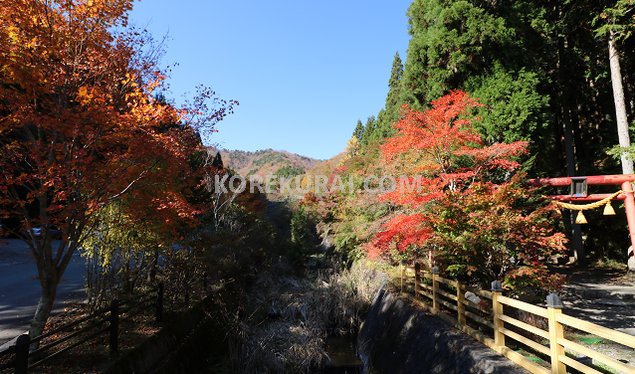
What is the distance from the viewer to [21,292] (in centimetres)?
979

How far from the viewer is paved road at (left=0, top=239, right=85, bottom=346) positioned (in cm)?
683

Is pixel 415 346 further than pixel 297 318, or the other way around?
pixel 297 318

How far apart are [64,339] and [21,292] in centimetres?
772

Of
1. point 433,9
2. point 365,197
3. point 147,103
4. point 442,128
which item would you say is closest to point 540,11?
point 433,9

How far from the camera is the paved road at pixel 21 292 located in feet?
22.4

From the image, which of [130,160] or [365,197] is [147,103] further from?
[365,197]

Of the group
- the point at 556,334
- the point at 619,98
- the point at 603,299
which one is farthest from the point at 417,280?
the point at 619,98

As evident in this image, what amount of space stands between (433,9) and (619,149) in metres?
8.41

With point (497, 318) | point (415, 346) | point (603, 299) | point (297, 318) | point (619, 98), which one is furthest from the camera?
point (619, 98)

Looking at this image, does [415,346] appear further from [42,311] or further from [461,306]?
[42,311]

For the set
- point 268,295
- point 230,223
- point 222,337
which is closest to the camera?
point 222,337

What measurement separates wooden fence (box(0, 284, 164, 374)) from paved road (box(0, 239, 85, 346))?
1.00 meters

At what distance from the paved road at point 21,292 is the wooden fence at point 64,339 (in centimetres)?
100

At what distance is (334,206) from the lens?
22.6 meters
